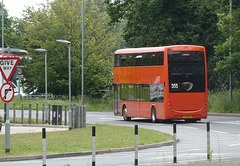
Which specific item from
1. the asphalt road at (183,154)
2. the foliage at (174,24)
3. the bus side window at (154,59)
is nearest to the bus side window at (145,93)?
the bus side window at (154,59)

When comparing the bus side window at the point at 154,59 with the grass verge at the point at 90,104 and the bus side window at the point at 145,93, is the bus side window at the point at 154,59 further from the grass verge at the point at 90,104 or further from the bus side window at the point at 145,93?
the grass verge at the point at 90,104

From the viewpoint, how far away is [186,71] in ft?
101

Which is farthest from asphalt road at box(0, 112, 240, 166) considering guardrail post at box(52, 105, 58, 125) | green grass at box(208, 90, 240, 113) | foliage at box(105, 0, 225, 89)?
foliage at box(105, 0, 225, 89)

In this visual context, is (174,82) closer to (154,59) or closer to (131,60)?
(154,59)

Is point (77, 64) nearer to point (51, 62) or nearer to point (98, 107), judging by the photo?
point (51, 62)

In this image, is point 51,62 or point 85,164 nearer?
point 85,164

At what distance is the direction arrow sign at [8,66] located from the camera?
16.8 metres

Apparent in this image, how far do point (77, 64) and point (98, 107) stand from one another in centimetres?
709

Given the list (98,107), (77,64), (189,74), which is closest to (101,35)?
(77,64)

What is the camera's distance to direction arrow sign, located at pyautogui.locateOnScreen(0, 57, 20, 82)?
1677 centimetres

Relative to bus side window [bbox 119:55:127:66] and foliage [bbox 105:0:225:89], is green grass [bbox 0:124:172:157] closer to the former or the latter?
bus side window [bbox 119:55:127:66]

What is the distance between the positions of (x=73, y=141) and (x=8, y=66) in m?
4.07

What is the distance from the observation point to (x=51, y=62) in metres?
57.8

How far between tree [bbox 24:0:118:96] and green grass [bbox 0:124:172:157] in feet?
113
